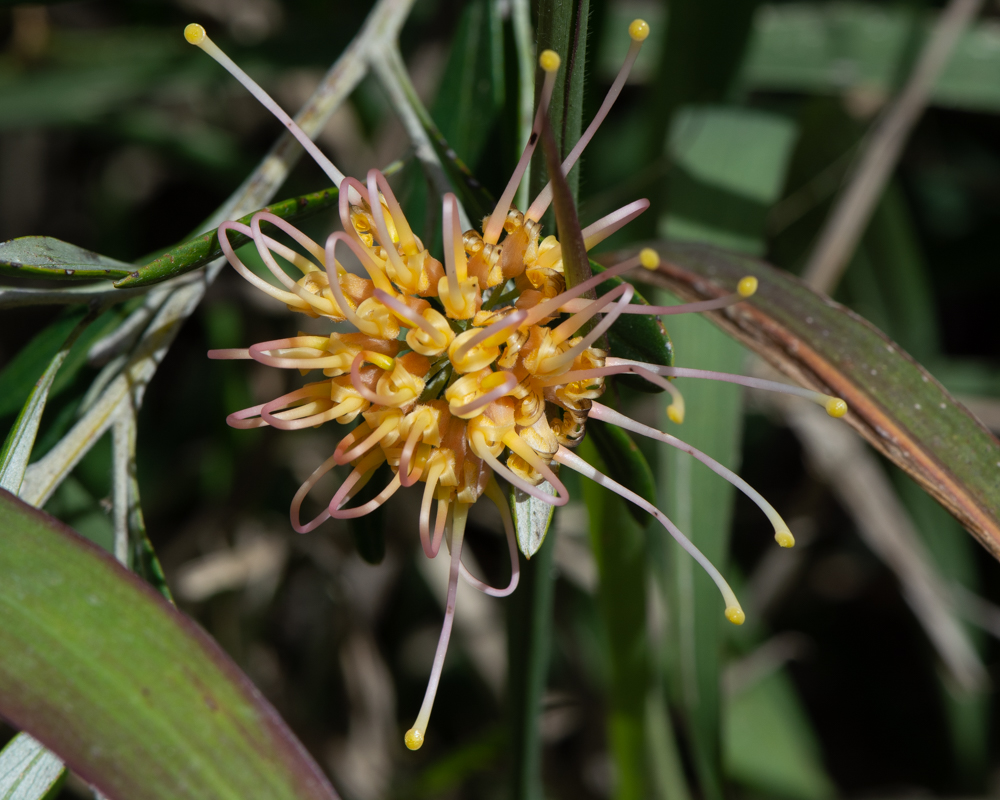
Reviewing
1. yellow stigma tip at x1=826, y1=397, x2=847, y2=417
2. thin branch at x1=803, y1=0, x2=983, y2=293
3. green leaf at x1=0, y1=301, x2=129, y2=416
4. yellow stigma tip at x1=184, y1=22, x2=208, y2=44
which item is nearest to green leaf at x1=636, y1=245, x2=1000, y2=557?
yellow stigma tip at x1=826, y1=397, x2=847, y2=417

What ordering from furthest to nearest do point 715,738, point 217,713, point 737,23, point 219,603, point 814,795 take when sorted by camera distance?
point 219,603 < point 814,795 < point 737,23 < point 715,738 < point 217,713

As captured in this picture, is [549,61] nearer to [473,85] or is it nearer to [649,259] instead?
[649,259]

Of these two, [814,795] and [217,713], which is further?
[814,795]

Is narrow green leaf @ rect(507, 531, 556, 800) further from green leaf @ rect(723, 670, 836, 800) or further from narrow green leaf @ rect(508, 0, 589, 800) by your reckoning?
green leaf @ rect(723, 670, 836, 800)

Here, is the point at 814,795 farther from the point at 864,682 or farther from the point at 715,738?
the point at 715,738

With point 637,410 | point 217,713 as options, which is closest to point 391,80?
point 217,713

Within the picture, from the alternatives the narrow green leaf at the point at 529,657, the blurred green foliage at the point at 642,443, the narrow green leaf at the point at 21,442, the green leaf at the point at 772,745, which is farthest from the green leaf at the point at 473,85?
the green leaf at the point at 772,745

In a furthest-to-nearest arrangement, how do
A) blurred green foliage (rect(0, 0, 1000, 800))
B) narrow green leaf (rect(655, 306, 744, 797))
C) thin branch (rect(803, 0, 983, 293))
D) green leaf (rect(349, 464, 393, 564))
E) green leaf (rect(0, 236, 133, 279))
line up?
thin branch (rect(803, 0, 983, 293)), blurred green foliage (rect(0, 0, 1000, 800)), narrow green leaf (rect(655, 306, 744, 797)), green leaf (rect(349, 464, 393, 564)), green leaf (rect(0, 236, 133, 279))

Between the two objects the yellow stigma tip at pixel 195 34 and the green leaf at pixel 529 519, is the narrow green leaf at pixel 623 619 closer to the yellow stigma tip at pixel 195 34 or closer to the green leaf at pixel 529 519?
the green leaf at pixel 529 519
